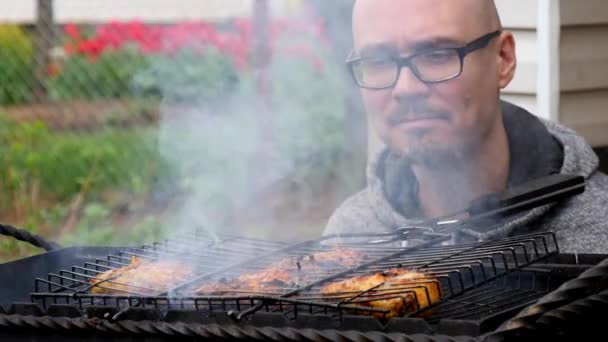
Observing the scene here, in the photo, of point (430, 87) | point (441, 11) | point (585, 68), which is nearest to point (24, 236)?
point (430, 87)

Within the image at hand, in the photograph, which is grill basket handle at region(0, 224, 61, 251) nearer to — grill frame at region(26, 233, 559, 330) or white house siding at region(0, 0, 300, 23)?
grill frame at region(26, 233, 559, 330)

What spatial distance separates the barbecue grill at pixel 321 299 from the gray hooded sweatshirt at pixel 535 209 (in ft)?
1.49

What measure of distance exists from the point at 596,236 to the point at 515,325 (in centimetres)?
127

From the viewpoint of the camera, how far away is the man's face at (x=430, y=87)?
2.86m

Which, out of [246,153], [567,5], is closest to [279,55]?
[246,153]

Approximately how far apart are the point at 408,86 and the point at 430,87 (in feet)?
0.23

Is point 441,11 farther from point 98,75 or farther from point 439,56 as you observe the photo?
point 98,75

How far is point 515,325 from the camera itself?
1786 millimetres

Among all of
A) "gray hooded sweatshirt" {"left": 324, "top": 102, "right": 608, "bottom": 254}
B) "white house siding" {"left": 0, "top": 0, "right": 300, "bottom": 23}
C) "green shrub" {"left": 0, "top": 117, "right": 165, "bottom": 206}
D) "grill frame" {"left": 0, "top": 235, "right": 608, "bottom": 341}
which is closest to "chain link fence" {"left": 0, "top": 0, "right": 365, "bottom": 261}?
"green shrub" {"left": 0, "top": 117, "right": 165, "bottom": 206}

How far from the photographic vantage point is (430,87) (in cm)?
285

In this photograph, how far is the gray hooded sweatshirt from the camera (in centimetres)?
296

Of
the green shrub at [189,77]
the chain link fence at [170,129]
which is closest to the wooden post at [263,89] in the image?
the chain link fence at [170,129]

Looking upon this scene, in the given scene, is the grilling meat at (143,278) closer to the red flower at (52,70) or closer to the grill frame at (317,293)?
the grill frame at (317,293)

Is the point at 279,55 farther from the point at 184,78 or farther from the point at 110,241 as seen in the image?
the point at 110,241
